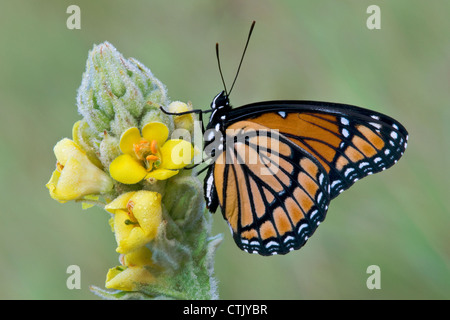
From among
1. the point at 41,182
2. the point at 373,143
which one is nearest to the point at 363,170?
the point at 373,143

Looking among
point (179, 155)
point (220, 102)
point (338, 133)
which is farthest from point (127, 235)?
point (338, 133)

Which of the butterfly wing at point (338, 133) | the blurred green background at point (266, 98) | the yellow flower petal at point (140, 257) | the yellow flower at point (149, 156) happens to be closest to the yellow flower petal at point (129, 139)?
the yellow flower at point (149, 156)

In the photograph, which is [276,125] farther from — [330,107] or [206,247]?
[206,247]

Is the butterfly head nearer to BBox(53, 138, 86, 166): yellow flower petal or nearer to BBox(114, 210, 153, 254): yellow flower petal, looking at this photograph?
BBox(53, 138, 86, 166): yellow flower petal

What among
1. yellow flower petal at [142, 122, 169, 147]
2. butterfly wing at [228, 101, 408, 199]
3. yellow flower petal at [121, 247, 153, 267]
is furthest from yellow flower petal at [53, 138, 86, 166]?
butterfly wing at [228, 101, 408, 199]

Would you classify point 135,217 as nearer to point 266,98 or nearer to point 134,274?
point 134,274

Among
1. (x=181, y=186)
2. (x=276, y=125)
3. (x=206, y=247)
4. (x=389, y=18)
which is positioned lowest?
(x=206, y=247)
